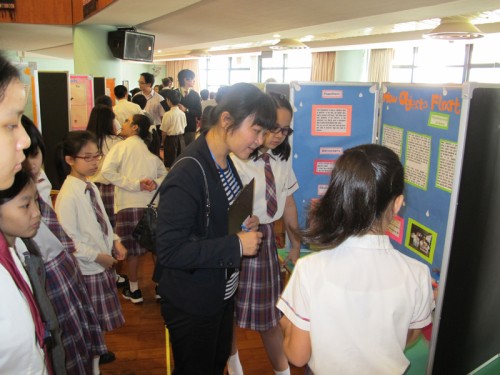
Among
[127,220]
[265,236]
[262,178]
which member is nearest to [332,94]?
[262,178]

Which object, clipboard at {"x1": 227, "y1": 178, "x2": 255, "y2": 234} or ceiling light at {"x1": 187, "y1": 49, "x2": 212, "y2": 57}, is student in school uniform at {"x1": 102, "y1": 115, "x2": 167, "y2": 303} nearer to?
clipboard at {"x1": 227, "y1": 178, "x2": 255, "y2": 234}

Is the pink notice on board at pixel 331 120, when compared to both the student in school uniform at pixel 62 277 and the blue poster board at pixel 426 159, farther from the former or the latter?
the student in school uniform at pixel 62 277

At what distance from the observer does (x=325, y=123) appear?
96.3 inches

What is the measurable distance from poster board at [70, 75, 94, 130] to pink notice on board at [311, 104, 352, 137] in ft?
12.4

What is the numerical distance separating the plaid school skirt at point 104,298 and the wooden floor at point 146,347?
449mm

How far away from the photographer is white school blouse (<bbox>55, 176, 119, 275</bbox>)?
77.5 inches

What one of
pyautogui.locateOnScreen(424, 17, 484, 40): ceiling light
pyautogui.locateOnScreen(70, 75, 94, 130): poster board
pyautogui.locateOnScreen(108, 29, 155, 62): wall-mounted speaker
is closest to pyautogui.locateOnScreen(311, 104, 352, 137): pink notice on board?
pyautogui.locateOnScreen(424, 17, 484, 40): ceiling light

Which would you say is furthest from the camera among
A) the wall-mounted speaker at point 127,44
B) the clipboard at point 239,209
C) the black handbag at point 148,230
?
the wall-mounted speaker at point 127,44

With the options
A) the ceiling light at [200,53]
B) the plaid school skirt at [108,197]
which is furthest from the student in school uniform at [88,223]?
the ceiling light at [200,53]

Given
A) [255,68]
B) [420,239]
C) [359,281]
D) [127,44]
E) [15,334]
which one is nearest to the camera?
[15,334]

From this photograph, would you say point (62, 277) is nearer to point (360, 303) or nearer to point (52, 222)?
point (52, 222)

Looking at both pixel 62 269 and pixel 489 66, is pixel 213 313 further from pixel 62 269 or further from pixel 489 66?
pixel 489 66

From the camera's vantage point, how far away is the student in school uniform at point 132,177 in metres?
2.93

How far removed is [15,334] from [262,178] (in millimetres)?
1289
